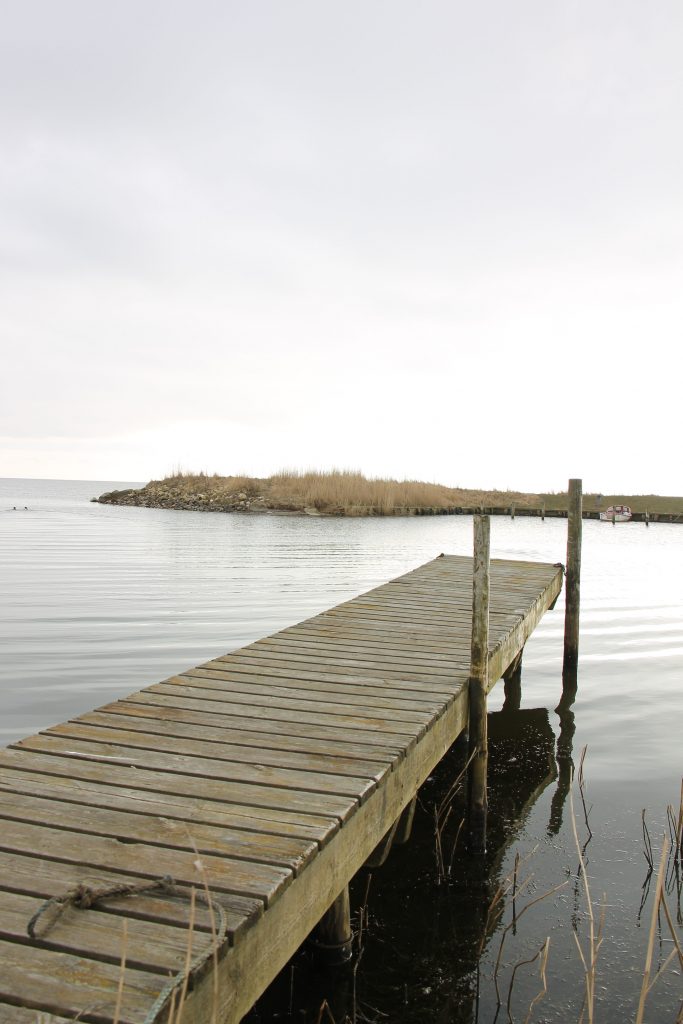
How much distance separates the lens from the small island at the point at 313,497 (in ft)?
149

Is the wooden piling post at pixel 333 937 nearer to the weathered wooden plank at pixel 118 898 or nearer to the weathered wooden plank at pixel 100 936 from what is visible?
the weathered wooden plank at pixel 118 898

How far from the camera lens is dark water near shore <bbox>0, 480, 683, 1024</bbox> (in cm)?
358

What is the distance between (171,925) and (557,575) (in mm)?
9544

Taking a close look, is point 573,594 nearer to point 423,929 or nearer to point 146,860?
point 423,929

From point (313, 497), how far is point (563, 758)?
39101 mm

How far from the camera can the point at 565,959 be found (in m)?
3.81

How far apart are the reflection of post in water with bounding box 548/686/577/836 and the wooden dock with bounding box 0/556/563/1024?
1283 millimetres

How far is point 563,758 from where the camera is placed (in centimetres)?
695

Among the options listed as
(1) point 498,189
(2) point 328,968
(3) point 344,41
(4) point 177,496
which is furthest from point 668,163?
(4) point 177,496

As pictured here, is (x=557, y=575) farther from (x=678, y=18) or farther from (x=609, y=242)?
(x=609, y=242)

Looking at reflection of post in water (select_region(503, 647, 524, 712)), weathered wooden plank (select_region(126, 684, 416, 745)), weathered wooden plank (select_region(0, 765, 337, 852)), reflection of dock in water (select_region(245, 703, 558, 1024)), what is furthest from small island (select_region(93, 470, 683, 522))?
weathered wooden plank (select_region(0, 765, 337, 852))

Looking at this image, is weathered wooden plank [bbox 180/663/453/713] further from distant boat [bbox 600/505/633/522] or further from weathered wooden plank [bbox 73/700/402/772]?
distant boat [bbox 600/505/633/522]

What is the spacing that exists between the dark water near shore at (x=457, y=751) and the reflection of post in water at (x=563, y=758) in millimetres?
24

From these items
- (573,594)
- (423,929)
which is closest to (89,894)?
(423,929)
